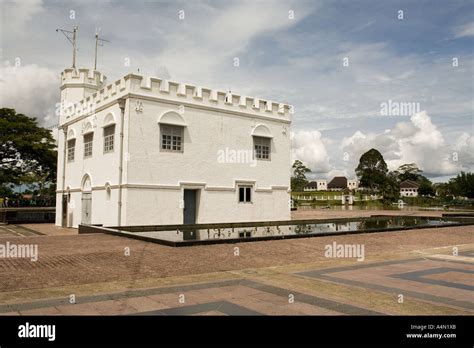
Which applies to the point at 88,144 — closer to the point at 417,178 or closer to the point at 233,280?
the point at 233,280

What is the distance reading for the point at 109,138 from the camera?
23.4 m

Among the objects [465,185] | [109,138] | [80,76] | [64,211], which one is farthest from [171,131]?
[465,185]

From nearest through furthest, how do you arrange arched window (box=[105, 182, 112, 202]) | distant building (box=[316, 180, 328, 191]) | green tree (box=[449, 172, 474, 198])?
arched window (box=[105, 182, 112, 202]) → green tree (box=[449, 172, 474, 198]) → distant building (box=[316, 180, 328, 191])

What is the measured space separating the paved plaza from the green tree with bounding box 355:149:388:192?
67.5 metres

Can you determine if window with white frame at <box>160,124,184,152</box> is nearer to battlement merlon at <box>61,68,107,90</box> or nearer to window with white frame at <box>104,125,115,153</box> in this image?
window with white frame at <box>104,125,115,153</box>

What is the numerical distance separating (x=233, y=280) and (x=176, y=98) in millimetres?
16594

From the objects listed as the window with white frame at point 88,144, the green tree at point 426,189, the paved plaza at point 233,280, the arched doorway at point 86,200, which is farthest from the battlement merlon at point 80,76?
the green tree at point 426,189

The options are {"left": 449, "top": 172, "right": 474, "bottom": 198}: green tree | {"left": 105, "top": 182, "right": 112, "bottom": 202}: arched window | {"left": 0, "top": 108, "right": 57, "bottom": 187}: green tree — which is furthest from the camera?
{"left": 449, "top": 172, "right": 474, "bottom": 198}: green tree

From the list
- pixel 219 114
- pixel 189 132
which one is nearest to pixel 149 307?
pixel 189 132

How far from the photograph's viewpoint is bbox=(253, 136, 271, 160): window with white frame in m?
27.1

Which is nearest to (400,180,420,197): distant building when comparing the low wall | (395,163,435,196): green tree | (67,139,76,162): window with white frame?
(395,163,435,196): green tree

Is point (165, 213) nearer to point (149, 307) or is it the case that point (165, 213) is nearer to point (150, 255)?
point (150, 255)
